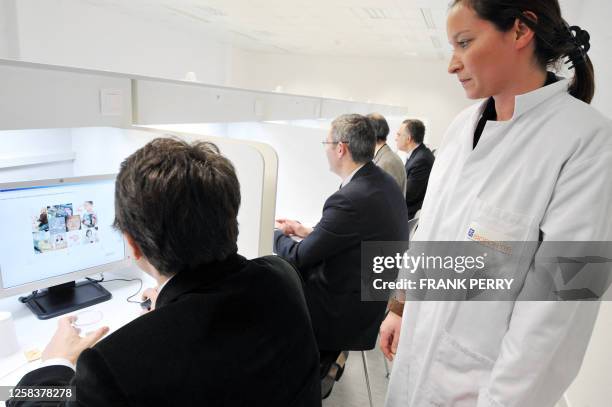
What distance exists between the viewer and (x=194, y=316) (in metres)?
0.64

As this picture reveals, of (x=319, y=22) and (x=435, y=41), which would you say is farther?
(x=435, y=41)

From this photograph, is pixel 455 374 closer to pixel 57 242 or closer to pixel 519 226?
pixel 519 226

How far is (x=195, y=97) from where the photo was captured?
56.2 inches

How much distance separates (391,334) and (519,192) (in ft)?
→ 2.16

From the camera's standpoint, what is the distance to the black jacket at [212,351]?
1.92 feet

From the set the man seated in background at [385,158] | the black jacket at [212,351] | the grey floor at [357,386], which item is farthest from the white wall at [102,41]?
the black jacket at [212,351]

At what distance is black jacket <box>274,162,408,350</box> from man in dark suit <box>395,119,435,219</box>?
174cm

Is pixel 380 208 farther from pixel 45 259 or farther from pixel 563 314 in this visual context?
pixel 45 259

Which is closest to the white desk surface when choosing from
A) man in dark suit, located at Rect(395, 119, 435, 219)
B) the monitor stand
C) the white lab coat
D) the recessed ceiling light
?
the monitor stand

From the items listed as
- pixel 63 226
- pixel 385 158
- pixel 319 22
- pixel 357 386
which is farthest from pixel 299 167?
pixel 319 22

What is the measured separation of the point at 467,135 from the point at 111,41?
6.41 m

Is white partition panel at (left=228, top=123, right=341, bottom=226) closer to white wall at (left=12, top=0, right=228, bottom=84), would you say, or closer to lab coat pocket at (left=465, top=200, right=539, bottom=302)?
lab coat pocket at (left=465, top=200, right=539, bottom=302)

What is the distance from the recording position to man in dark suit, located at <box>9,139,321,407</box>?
23.4 inches

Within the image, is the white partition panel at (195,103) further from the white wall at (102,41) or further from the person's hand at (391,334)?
the white wall at (102,41)
